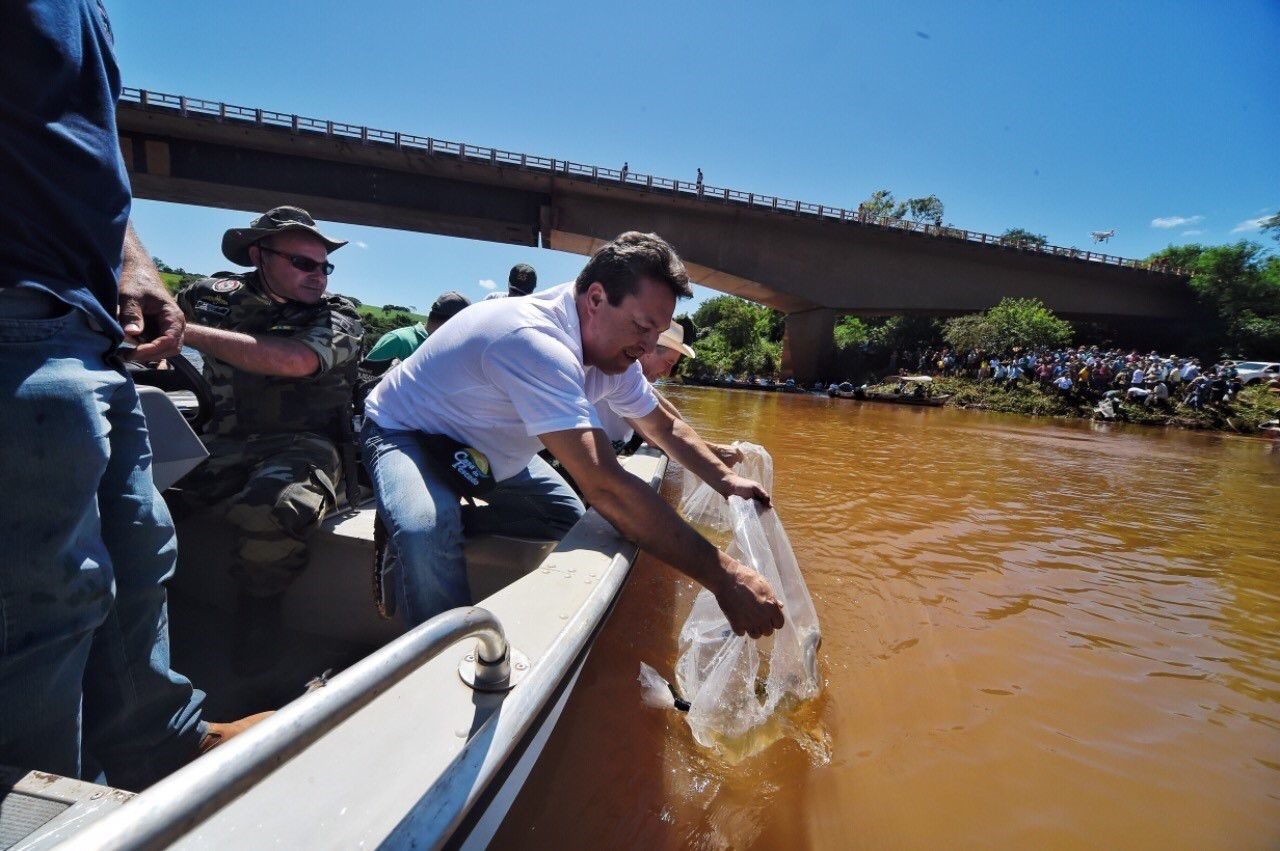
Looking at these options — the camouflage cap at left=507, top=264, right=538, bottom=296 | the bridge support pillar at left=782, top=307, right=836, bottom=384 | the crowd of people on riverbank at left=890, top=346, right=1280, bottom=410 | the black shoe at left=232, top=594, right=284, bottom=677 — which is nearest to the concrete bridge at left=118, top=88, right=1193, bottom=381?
the bridge support pillar at left=782, top=307, right=836, bottom=384

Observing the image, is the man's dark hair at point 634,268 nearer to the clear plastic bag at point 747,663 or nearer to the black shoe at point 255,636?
the clear plastic bag at point 747,663

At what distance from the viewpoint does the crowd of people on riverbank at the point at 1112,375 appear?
49.8ft

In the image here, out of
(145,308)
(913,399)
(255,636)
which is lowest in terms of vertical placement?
(255,636)

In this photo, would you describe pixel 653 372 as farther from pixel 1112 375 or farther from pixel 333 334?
pixel 1112 375

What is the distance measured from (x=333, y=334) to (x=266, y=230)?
1.56ft

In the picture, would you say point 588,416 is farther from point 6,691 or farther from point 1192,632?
point 1192,632

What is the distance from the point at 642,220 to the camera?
23297 mm

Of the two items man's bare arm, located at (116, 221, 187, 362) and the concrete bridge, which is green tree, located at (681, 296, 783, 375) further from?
man's bare arm, located at (116, 221, 187, 362)

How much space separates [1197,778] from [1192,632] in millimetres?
1276

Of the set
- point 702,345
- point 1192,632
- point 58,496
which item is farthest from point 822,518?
point 702,345

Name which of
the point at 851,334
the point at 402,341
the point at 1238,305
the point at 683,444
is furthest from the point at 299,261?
the point at 1238,305

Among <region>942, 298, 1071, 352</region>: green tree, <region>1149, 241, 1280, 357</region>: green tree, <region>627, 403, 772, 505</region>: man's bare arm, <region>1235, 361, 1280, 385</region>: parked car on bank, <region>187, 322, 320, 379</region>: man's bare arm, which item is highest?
<region>1149, 241, 1280, 357</region>: green tree

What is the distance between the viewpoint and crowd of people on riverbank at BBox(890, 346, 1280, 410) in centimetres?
1516

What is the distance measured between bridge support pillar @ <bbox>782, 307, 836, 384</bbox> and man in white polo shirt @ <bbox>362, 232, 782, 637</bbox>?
2511 centimetres
